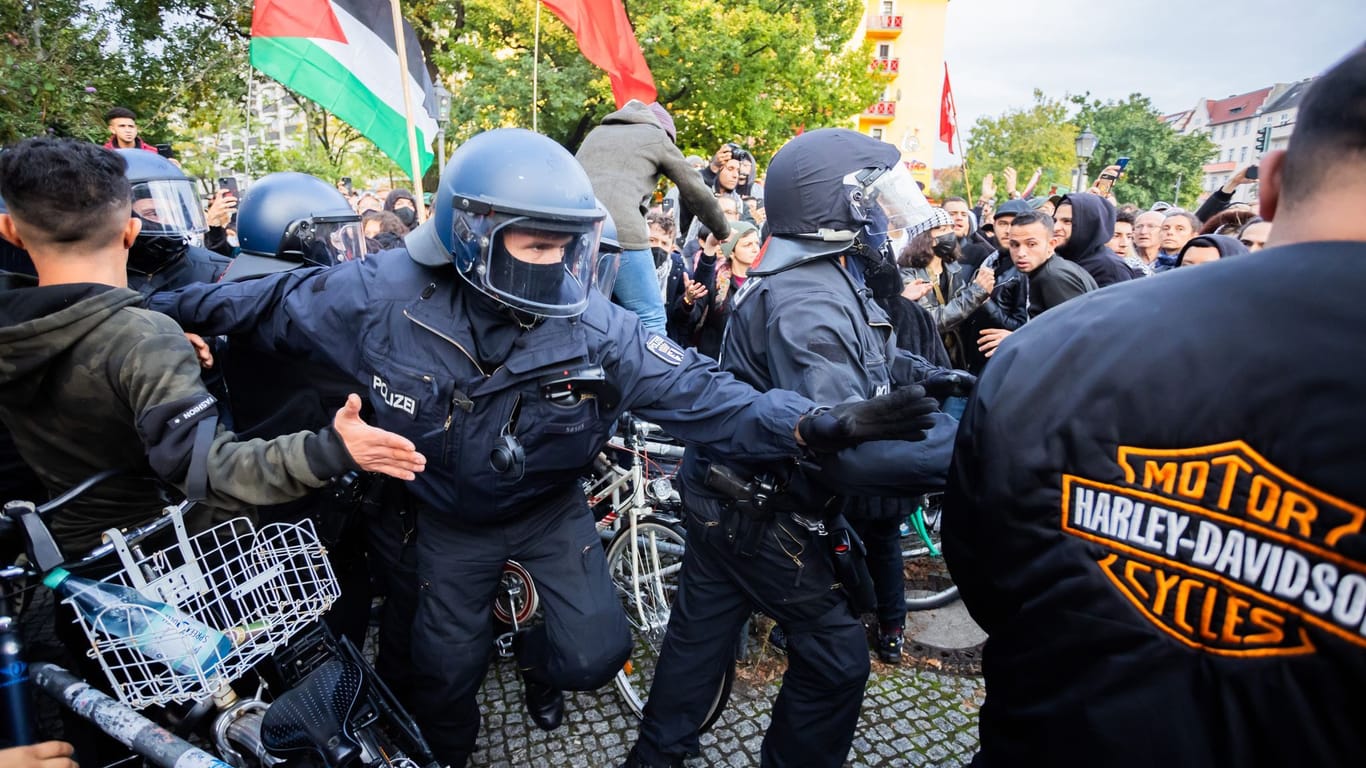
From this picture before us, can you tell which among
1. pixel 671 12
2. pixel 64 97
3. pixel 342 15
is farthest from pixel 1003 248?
pixel 671 12

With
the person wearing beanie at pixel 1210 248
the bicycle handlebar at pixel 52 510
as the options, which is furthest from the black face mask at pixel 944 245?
the bicycle handlebar at pixel 52 510

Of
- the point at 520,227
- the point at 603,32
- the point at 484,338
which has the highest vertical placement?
the point at 603,32

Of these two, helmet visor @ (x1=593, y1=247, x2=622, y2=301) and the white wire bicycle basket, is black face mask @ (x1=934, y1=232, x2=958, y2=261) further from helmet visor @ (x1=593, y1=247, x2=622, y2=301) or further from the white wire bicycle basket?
the white wire bicycle basket

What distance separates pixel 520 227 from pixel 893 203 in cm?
134

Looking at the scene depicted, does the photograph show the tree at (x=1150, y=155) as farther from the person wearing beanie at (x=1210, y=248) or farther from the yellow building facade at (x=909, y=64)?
the person wearing beanie at (x=1210, y=248)

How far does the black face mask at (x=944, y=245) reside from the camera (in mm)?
5250

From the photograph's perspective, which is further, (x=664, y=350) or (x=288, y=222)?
(x=288, y=222)

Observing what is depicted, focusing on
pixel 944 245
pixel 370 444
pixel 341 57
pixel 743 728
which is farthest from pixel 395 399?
pixel 944 245

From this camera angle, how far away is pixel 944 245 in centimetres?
530

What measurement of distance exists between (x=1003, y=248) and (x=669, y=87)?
1534cm

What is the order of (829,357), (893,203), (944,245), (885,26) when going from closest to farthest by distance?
(829,357)
(893,203)
(944,245)
(885,26)

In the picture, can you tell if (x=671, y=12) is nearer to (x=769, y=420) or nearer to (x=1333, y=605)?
(x=769, y=420)

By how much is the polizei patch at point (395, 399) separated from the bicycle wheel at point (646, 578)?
1.63 m

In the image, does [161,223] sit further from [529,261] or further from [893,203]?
[893,203]
